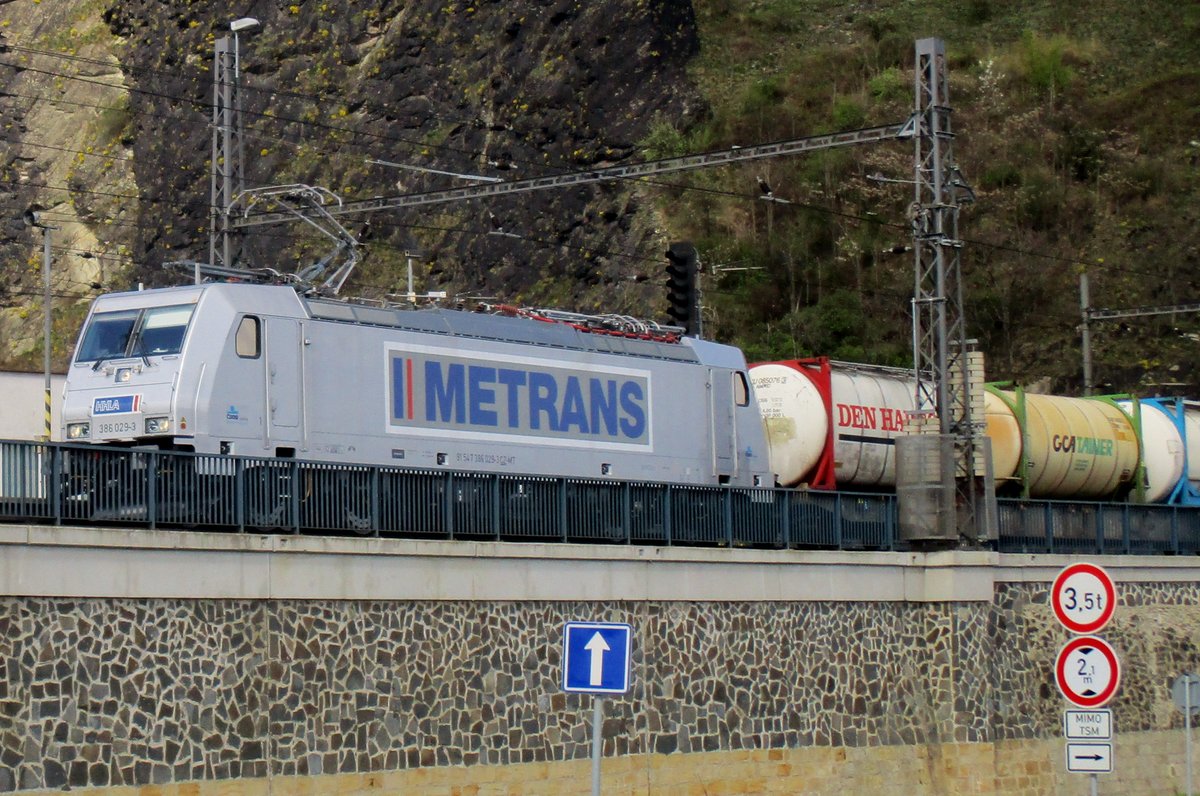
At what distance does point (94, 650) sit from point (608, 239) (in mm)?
39009

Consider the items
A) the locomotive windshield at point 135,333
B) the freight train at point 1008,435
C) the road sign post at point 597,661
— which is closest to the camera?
the road sign post at point 597,661

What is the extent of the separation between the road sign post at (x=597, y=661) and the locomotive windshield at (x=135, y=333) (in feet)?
31.9

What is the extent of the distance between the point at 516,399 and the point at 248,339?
4.63 metres

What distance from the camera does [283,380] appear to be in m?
23.6

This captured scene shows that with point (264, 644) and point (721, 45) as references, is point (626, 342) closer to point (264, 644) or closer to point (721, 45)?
point (264, 644)

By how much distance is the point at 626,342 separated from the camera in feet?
94.5

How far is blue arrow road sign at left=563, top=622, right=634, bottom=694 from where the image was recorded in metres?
14.9

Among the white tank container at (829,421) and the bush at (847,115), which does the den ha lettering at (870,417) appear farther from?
the bush at (847,115)

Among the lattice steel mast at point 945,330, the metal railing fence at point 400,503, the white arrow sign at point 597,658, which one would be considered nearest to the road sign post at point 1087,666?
the white arrow sign at point 597,658

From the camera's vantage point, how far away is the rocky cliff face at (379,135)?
5738 cm

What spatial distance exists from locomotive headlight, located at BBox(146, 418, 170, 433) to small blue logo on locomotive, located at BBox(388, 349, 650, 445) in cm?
343

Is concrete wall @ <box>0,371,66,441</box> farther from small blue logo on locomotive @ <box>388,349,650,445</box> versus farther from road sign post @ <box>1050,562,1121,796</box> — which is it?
road sign post @ <box>1050,562,1121,796</box>

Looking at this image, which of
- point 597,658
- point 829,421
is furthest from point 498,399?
point 597,658

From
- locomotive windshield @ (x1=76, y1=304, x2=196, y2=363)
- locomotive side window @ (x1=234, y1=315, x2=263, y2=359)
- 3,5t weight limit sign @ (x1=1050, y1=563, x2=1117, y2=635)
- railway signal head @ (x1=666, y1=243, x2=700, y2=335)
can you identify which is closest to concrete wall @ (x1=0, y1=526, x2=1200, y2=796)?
locomotive side window @ (x1=234, y1=315, x2=263, y2=359)
